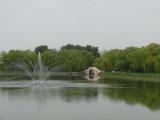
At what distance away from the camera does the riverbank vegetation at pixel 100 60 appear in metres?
46.1

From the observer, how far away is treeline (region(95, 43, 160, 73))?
45.2 meters

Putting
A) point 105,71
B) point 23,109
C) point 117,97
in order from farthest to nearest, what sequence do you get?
point 105,71
point 117,97
point 23,109

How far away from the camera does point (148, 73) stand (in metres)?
45.9

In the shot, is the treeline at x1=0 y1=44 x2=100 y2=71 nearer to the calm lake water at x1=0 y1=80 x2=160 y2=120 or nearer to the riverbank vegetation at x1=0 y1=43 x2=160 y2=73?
the riverbank vegetation at x1=0 y1=43 x2=160 y2=73

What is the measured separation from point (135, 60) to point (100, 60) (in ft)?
42.5

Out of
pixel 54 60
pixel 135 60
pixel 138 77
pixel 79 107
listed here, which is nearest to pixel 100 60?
pixel 54 60

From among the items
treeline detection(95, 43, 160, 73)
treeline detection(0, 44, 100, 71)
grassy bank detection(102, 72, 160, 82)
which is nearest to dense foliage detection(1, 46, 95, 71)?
treeline detection(0, 44, 100, 71)

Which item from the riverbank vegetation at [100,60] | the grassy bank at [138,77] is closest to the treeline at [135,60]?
the riverbank vegetation at [100,60]

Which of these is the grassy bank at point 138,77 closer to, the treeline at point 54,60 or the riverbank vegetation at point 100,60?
the riverbank vegetation at point 100,60

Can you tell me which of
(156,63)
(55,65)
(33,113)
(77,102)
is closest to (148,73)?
(156,63)

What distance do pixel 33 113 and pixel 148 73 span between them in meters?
32.7

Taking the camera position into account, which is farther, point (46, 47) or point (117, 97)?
point (46, 47)

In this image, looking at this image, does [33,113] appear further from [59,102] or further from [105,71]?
[105,71]

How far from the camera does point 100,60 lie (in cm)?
5997
